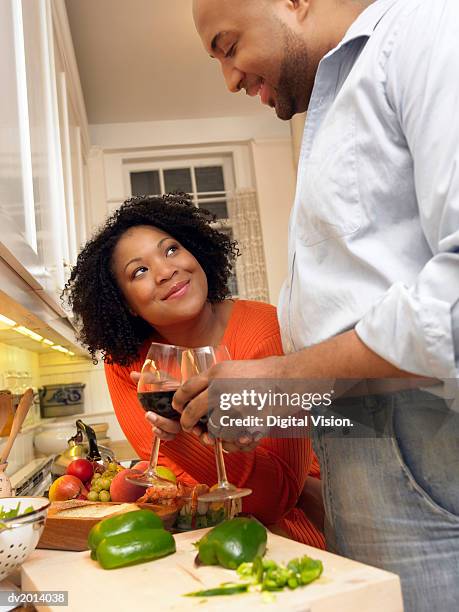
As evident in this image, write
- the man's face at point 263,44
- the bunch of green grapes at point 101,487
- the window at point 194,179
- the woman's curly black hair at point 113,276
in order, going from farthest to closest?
the window at point 194,179, the woman's curly black hair at point 113,276, the bunch of green grapes at point 101,487, the man's face at point 263,44

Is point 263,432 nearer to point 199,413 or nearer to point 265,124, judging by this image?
point 199,413

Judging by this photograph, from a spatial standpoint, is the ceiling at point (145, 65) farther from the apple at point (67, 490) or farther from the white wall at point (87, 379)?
the apple at point (67, 490)

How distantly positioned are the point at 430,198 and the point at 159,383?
466 mm

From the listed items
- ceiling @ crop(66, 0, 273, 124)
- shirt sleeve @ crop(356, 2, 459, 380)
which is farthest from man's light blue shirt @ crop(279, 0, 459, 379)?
ceiling @ crop(66, 0, 273, 124)

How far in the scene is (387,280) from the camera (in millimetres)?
626

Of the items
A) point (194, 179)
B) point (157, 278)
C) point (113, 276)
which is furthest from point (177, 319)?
point (194, 179)

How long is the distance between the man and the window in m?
3.99

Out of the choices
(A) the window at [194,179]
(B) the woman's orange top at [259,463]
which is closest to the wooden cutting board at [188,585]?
(B) the woman's orange top at [259,463]

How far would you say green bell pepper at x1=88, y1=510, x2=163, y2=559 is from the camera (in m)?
0.74

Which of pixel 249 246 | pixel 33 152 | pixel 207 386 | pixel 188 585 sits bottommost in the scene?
pixel 188 585

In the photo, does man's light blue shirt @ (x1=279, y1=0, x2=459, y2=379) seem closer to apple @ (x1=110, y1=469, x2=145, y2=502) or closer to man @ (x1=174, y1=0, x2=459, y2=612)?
man @ (x1=174, y1=0, x2=459, y2=612)

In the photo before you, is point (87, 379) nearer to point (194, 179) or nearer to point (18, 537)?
point (194, 179)

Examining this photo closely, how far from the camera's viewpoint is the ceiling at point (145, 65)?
3.35 m

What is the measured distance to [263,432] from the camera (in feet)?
2.42
